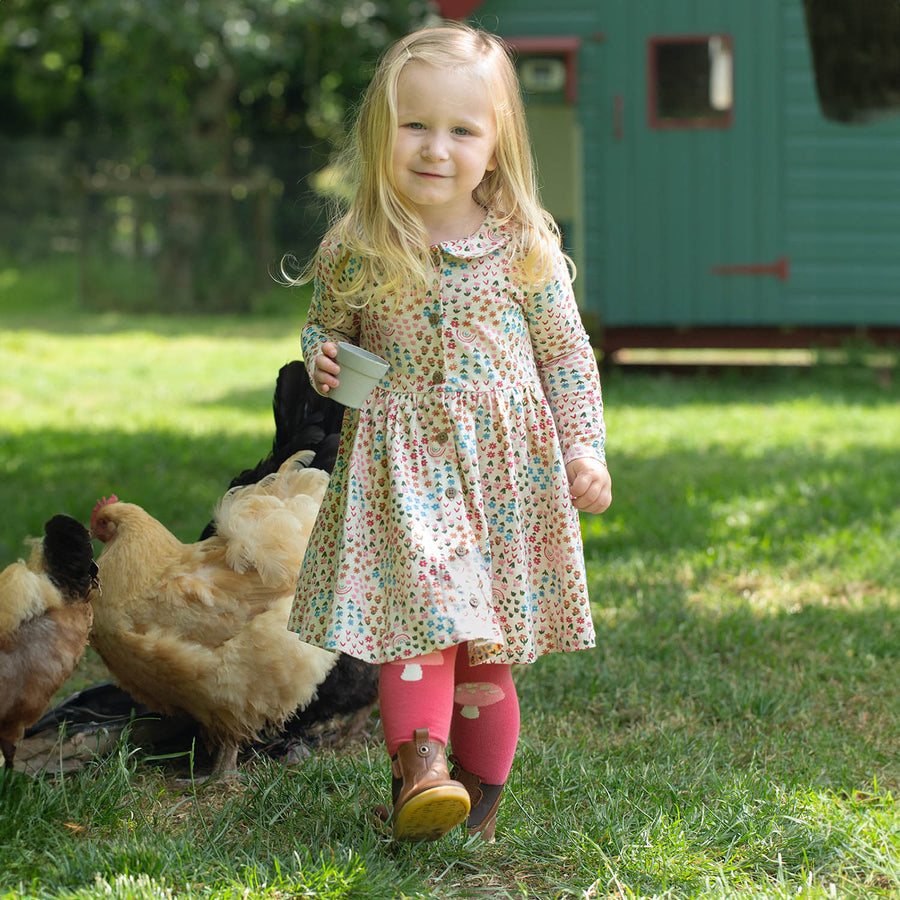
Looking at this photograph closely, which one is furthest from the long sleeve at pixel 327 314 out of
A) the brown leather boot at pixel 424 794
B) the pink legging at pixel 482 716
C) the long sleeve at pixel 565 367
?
the brown leather boot at pixel 424 794

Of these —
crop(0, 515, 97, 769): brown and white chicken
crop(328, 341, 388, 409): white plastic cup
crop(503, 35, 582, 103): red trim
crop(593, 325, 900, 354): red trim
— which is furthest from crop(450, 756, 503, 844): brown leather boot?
crop(503, 35, 582, 103): red trim

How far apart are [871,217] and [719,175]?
150cm

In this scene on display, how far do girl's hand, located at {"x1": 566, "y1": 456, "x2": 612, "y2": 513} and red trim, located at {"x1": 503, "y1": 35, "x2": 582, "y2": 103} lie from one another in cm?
875

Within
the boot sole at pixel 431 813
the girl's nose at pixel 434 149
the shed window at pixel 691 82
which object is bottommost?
the boot sole at pixel 431 813

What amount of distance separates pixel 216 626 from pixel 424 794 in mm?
1081

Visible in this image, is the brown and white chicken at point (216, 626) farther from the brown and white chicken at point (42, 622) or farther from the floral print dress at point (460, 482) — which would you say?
the floral print dress at point (460, 482)

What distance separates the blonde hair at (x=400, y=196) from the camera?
2521 millimetres

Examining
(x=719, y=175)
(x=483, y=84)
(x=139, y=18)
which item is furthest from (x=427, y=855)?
(x=139, y=18)

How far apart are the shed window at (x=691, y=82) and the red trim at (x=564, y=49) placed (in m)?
0.70

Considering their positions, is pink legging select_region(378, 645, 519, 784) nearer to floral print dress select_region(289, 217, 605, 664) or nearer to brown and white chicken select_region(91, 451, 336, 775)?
floral print dress select_region(289, 217, 605, 664)

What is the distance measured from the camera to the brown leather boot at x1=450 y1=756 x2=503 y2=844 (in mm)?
2658

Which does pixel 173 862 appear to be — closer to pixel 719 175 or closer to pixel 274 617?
pixel 274 617

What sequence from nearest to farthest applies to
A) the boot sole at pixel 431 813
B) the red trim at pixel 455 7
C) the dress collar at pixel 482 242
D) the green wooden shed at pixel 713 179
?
the boot sole at pixel 431 813 < the dress collar at pixel 482 242 < the red trim at pixel 455 7 < the green wooden shed at pixel 713 179

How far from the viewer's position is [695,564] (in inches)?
202
